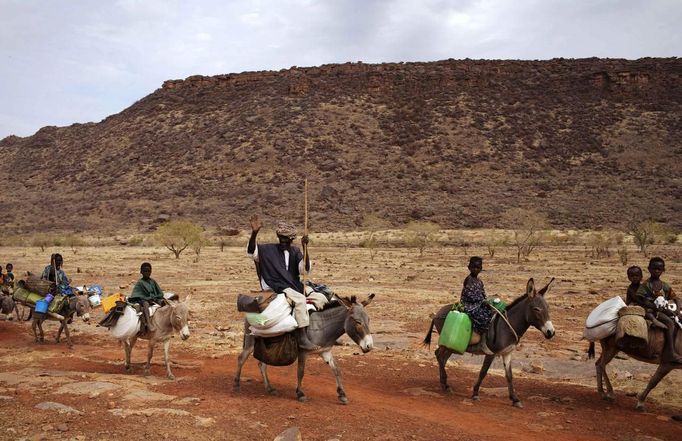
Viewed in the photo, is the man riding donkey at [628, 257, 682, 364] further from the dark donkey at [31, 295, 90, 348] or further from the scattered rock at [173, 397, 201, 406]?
the dark donkey at [31, 295, 90, 348]

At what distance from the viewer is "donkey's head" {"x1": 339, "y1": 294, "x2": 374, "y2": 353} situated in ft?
27.9

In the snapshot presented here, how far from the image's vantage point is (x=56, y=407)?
8.03 m

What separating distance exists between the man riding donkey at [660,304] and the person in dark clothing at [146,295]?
8.28 metres

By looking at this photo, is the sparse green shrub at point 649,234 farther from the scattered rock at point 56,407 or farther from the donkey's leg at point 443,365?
the scattered rock at point 56,407

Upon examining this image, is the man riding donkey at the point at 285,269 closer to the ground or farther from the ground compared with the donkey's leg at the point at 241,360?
farther from the ground

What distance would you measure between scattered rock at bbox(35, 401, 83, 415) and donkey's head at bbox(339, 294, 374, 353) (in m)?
3.88

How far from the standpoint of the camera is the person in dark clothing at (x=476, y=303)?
30.9 ft

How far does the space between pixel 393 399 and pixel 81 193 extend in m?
78.0

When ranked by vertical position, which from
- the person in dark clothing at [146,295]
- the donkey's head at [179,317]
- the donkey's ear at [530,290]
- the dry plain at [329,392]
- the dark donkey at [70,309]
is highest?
the donkey's ear at [530,290]

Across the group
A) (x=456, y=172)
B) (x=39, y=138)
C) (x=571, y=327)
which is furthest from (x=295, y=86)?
(x=571, y=327)

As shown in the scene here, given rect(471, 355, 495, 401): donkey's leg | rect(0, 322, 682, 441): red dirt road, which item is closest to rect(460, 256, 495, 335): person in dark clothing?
rect(471, 355, 495, 401): donkey's leg

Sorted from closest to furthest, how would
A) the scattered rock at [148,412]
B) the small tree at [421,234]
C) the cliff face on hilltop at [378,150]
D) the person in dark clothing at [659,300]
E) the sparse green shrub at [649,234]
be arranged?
the scattered rock at [148,412] → the person in dark clothing at [659,300] → the sparse green shrub at [649,234] → the small tree at [421,234] → the cliff face on hilltop at [378,150]

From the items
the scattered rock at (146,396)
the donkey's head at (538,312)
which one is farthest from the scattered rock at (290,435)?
the donkey's head at (538,312)

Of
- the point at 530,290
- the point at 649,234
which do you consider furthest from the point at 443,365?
the point at 649,234
